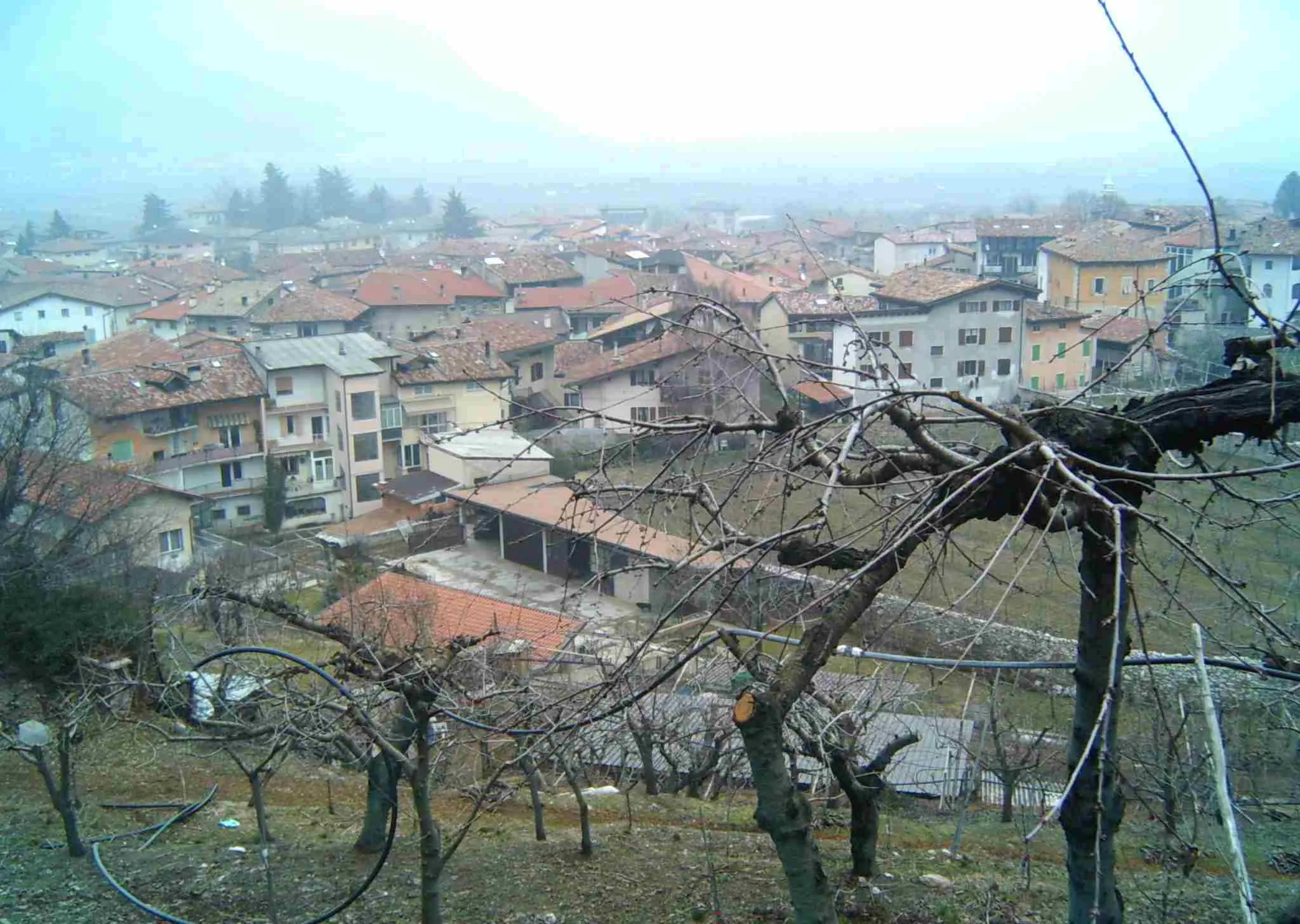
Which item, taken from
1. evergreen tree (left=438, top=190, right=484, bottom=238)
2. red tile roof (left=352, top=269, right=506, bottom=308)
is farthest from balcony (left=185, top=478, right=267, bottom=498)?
evergreen tree (left=438, top=190, right=484, bottom=238)

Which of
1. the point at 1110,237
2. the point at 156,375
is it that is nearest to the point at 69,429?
the point at 156,375

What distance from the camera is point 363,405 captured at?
17812mm

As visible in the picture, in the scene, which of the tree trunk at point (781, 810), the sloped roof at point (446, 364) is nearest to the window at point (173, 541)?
the sloped roof at point (446, 364)

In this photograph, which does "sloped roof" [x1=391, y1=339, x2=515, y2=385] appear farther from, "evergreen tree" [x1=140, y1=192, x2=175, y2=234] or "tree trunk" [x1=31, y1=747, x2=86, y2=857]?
"evergreen tree" [x1=140, y1=192, x2=175, y2=234]

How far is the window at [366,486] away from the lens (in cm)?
1806

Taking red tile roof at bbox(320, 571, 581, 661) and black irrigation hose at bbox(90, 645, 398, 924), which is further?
red tile roof at bbox(320, 571, 581, 661)

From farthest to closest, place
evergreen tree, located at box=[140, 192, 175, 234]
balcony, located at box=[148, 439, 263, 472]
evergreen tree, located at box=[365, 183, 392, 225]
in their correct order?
1. evergreen tree, located at box=[365, 183, 392, 225]
2. evergreen tree, located at box=[140, 192, 175, 234]
3. balcony, located at box=[148, 439, 263, 472]

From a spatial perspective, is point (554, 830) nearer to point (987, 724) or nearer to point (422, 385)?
point (987, 724)

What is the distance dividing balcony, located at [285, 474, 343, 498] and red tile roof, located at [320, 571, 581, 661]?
8.39 metres

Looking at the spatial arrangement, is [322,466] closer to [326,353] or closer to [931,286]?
[326,353]

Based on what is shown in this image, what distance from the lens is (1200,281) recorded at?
7.64ft

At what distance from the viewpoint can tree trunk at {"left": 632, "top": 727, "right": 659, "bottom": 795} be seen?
18.1ft

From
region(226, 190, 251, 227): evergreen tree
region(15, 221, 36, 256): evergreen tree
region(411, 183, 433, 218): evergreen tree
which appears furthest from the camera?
region(411, 183, 433, 218): evergreen tree

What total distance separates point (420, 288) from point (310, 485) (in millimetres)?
12175
